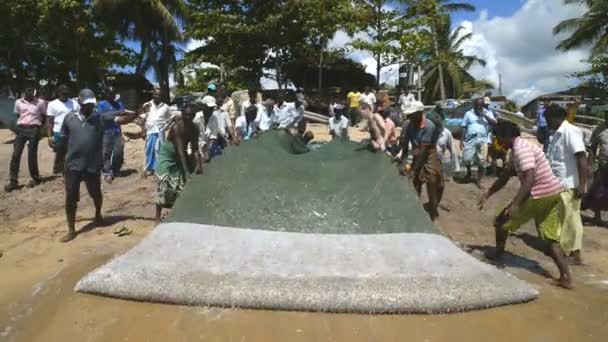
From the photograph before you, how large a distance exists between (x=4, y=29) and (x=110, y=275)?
1601 cm

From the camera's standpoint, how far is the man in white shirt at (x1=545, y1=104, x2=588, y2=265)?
393cm

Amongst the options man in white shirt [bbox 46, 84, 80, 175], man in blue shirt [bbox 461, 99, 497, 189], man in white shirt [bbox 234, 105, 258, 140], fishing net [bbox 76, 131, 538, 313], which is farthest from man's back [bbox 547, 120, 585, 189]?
man in white shirt [bbox 46, 84, 80, 175]

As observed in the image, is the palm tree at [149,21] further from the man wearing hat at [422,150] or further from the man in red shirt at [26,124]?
the man wearing hat at [422,150]

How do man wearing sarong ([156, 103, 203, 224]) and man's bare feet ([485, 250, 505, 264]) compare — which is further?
man wearing sarong ([156, 103, 203, 224])

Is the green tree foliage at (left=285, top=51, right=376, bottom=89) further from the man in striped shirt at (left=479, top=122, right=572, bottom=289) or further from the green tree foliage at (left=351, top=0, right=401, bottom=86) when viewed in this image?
the man in striped shirt at (left=479, top=122, right=572, bottom=289)

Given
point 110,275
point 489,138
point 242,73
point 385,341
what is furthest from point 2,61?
point 385,341

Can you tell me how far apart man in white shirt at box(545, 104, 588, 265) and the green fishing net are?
0.99 metres

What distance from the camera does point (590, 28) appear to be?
65.0 ft

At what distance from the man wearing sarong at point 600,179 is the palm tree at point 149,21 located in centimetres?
1440

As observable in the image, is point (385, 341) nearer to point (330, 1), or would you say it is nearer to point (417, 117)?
point (417, 117)

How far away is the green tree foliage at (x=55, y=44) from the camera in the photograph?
1549 centimetres

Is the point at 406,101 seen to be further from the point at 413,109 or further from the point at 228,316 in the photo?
the point at 228,316

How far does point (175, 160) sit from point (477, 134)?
4588 mm

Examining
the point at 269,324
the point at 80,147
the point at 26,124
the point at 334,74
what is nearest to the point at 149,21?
the point at 334,74
